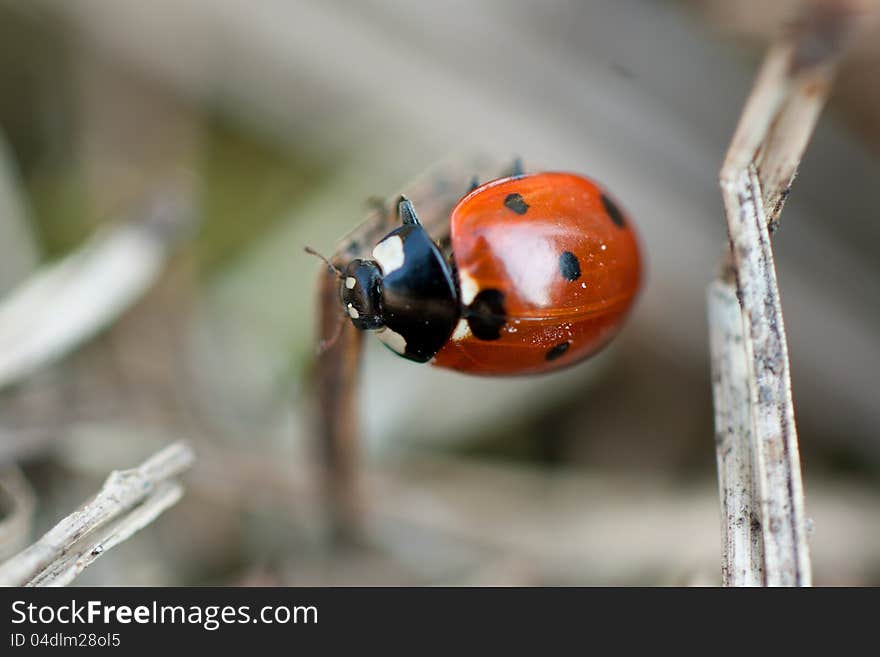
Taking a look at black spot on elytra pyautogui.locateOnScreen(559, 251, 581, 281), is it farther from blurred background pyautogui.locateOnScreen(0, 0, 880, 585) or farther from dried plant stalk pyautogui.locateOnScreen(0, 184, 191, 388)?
dried plant stalk pyautogui.locateOnScreen(0, 184, 191, 388)

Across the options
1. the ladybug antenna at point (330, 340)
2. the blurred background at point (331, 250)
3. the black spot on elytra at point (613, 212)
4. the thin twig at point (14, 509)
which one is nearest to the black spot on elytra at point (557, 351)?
the black spot on elytra at point (613, 212)

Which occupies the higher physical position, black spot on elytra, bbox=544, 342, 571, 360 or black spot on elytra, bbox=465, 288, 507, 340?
black spot on elytra, bbox=465, 288, 507, 340

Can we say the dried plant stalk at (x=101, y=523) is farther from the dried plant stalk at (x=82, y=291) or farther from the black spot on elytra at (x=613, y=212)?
the black spot on elytra at (x=613, y=212)

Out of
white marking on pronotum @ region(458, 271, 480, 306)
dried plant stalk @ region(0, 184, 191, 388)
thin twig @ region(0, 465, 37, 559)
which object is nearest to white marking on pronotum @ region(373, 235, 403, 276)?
white marking on pronotum @ region(458, 271, 480, 306)

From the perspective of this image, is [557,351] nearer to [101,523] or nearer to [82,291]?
[101,523]

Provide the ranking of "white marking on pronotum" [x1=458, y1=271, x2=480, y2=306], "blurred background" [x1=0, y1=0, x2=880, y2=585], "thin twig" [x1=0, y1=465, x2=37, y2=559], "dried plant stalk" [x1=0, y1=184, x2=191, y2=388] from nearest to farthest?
1. "thin twig" [x1=0, y1=465, x2=37, y2=559]
2. "white marking on pronotum" [x1=458, y1=271, x2=480, y2=306]
3. "dried plant stalk" [x1=0, y1=184, x2=191, y2=388]
4. "blurred background" [x1=0, y1=0, x2=880, y2=585]

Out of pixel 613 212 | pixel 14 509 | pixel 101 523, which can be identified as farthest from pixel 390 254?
pixel 14 509

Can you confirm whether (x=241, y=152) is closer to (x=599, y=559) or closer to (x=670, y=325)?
(x=670, y=325)
